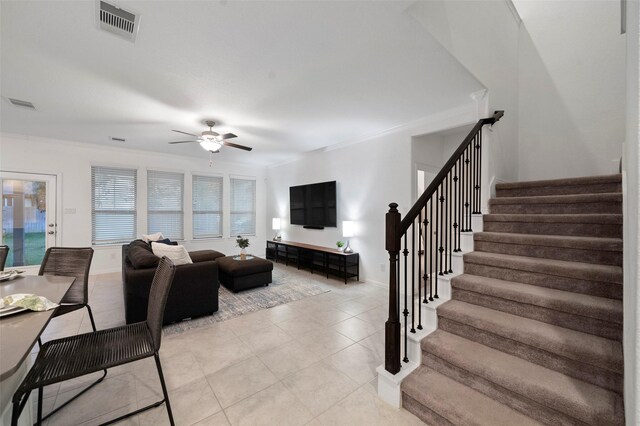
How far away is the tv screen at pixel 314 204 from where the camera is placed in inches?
215

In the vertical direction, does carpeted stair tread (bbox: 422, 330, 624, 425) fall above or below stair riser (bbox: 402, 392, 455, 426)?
above

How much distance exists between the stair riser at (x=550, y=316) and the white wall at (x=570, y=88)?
9.39 ft

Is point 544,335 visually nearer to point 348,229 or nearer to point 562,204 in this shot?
point 562,204

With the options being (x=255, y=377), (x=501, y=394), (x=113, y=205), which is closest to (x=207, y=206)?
(x=113, y=205)

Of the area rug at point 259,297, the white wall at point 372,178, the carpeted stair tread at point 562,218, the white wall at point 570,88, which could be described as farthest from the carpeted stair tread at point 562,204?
the area rug at point 259,297

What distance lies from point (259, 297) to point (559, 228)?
3.67m

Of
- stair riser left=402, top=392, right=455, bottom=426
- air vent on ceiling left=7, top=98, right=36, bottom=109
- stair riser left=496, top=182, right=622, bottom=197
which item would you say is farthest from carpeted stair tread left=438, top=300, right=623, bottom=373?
air vent on ceiling left=7, top=98, right=36, bottom=109

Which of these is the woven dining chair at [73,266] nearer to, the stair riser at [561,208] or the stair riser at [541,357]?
the stair riser at [541,357]

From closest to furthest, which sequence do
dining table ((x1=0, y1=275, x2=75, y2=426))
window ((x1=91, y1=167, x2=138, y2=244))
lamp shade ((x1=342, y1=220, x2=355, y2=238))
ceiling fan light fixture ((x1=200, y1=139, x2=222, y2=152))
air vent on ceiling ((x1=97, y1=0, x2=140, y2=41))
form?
dining table ((x1=0, y1=275, x2=75, y2=426)), air vent on ceiling ((x1=97, y1=0, x2=140, y2=41)), ceiling fan light fixture ((x1=200, y1=139, x2=222, y2=152)), lamp shade ((x1=342, y1=220, x2=355, y2=238)), window ((x1=91, y1=167, x2=138, y2=244))

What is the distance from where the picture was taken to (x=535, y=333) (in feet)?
5.01

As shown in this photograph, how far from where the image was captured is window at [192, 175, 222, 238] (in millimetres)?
6648

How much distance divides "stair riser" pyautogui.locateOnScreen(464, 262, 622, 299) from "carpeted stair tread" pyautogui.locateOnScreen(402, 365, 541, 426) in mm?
932

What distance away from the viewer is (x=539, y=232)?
2314mm

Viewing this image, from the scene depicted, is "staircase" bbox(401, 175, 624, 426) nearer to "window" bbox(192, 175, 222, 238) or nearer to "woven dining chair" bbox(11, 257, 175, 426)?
"woven dining chair" bbox(11, 257, 175, 426)
